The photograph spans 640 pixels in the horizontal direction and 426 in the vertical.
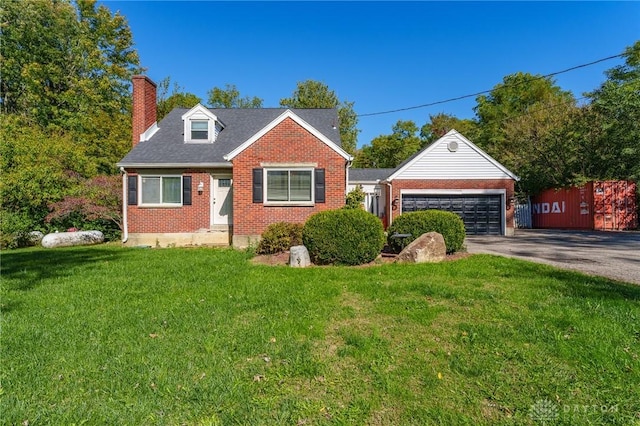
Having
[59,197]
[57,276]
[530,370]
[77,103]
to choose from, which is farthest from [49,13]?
[530,370]

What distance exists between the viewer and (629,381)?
2.97 meters

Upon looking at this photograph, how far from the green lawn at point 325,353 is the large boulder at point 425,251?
1919 mm

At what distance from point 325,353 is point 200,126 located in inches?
556

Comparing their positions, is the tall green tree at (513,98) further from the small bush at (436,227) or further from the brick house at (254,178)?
the small bush at (436,227)

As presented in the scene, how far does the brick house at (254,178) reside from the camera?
1219 cm

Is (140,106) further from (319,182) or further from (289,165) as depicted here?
(319,182)

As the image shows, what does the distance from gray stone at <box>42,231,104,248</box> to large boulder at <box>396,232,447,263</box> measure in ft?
43.4

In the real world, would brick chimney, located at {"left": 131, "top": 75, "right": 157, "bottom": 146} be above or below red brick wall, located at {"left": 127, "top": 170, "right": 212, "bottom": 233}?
above

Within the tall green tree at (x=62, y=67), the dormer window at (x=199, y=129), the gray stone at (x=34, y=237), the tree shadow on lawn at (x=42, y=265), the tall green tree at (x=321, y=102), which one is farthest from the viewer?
the tall green tree at (x=321, y=102)

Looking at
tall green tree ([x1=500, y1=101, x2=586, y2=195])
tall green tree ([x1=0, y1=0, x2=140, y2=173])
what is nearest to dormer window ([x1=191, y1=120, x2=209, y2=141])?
tall green tree ([x1=0, y1=0, x2=140, y2=173])

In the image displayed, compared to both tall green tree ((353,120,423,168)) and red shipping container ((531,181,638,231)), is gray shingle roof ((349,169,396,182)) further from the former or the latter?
tall green tree ((353,120,423,168))

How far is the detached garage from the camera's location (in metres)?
16.6

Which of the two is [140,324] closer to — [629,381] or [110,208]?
[629,381]

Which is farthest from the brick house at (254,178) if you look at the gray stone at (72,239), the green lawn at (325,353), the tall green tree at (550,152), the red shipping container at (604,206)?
the tall green tree at (550,152)
